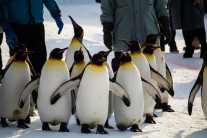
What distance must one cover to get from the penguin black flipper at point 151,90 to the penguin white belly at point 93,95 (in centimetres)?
41

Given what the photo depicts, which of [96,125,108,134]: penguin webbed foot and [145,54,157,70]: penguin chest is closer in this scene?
[96,125,108,134]: penguin webbed foot

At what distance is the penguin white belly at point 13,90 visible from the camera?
3453 mm

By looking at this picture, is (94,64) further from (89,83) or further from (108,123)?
(108,123)

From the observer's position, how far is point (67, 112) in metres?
3.35

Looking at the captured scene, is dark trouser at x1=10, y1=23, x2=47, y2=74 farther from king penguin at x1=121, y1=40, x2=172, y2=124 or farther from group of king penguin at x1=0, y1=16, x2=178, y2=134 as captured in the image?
king penguin at x1=121, y1=40, x2=172, y2=124

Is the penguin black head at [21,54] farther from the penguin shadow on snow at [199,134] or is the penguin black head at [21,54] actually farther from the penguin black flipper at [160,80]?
the penguin shadow on snow at [199,134]

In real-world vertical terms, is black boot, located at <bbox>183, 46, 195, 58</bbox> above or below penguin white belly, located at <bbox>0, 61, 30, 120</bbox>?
below

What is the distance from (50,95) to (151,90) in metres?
0.82

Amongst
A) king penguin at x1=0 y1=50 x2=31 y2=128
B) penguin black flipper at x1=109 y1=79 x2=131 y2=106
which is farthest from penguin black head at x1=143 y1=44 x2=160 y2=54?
king penguin at x1=0 y1=50 x2=31 y2=128

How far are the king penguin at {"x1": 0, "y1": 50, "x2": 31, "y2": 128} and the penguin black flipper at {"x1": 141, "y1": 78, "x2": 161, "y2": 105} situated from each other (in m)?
0.95

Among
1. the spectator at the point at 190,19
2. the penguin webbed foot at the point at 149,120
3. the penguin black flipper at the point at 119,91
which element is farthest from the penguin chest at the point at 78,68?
the spectator at the point at 190,19

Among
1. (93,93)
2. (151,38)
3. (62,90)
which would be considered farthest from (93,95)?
(151,38)

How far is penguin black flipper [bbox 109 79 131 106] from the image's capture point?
3287 mm

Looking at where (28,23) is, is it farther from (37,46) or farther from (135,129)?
(135,129)
